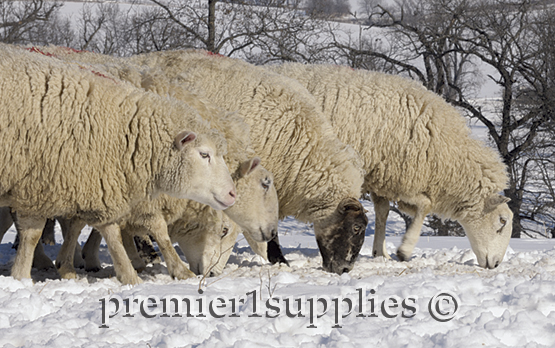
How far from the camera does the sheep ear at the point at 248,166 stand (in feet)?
19.4

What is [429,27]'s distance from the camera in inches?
765

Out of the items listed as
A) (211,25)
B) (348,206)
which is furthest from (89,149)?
(211,25)

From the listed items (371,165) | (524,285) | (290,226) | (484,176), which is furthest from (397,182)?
(290,226)

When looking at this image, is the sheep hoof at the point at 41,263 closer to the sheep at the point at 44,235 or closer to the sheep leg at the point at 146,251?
the sheep at the point at 44,235

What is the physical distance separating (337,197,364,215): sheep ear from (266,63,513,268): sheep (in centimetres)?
113

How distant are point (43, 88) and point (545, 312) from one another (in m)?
3.88

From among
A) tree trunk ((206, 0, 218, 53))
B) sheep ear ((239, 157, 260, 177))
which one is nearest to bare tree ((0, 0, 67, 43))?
tree trunk ((206, 0, 218, 53))

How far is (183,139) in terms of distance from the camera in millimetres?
5027

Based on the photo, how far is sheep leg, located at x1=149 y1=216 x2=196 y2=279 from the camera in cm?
576

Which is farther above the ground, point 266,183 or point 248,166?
point 248,166

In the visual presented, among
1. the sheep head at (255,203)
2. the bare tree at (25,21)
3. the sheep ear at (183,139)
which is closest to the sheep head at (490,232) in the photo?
the sheep head at (255,203)

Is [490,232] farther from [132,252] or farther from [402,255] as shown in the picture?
[132,252]

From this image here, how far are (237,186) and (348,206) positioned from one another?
1.35 m

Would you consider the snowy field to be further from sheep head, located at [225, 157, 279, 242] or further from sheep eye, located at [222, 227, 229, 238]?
sheep eye, located at [222, 227, 229, 238]
